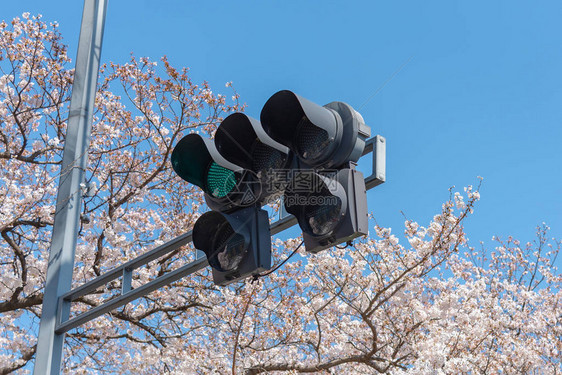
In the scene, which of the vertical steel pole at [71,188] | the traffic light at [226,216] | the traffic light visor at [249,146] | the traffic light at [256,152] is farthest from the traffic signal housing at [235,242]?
the vertical steel pole at [71,188]

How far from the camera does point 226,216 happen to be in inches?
144

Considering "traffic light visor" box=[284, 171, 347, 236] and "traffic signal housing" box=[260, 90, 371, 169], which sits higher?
"traffic signal housing" box=[260, 90, 371, 169]

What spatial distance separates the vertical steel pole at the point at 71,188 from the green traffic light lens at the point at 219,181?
1.92 metres

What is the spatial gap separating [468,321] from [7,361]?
7705mm

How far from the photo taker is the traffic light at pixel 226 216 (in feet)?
11.8

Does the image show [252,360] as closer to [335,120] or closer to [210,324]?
[210,324]

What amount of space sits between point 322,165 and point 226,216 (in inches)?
27.4

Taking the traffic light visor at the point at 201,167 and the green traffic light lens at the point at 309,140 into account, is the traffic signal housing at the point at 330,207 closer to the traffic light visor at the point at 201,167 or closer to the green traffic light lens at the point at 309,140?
the green traffic light lens at the point at 309,140

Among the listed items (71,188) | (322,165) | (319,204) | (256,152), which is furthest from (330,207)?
(71,188)

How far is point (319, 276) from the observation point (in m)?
11.8

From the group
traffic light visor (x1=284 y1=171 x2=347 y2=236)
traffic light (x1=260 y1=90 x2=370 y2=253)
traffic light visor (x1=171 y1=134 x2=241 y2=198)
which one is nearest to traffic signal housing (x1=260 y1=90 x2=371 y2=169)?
traffic light (x1=260 y1=90 x2=370 y2=253)

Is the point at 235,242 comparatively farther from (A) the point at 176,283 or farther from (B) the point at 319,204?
(A) the point at 176,283

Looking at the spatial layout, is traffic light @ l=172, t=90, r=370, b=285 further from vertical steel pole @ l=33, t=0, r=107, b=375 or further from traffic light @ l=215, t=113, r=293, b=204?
vertical steel pole @ l=33, t=0, r=107, b=375

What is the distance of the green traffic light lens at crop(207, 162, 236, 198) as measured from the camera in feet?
12.6
